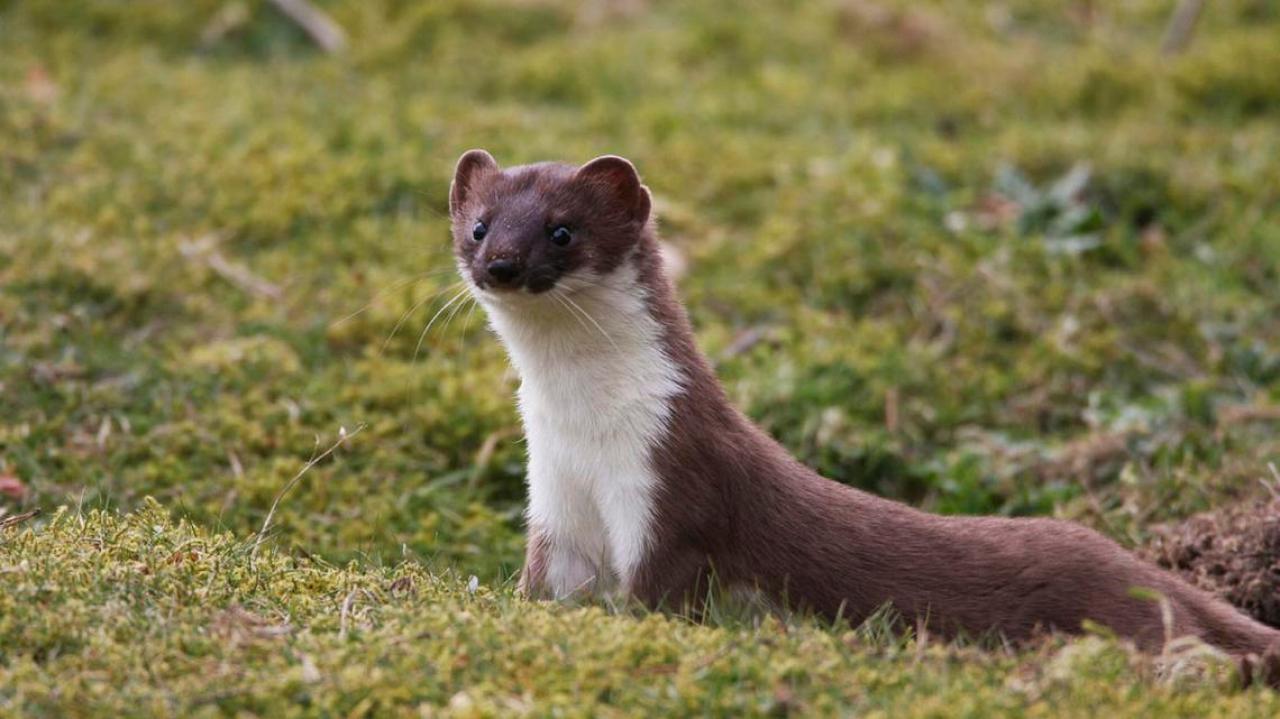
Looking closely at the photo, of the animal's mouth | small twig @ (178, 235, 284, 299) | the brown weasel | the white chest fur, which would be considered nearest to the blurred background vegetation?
small twig @ (178, 235, 284, 299)

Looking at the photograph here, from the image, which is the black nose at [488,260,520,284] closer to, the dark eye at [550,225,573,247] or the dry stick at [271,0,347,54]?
the dark eye at [550,225,573,247]

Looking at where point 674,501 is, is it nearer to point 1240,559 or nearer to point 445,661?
point 445,661

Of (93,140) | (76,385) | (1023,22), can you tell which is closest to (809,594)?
(76,385)

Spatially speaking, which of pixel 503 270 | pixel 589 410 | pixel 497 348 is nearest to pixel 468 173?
pixel 503 270

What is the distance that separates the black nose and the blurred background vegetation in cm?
102

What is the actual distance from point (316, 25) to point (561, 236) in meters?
6.80

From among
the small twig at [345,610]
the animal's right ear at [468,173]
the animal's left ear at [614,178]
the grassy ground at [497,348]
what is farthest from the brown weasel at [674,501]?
the small twig at [345,610]

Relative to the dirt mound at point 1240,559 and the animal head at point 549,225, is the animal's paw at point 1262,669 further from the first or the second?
the animal head at point 549,225

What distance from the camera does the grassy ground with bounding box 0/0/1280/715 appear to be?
173 inches

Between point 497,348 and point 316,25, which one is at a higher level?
point 316,25

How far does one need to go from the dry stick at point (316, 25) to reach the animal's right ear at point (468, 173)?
5.80 m

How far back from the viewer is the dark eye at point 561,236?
19.2ft

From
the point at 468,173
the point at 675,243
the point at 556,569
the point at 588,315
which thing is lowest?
the point at 556,569

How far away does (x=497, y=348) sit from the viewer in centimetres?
848
